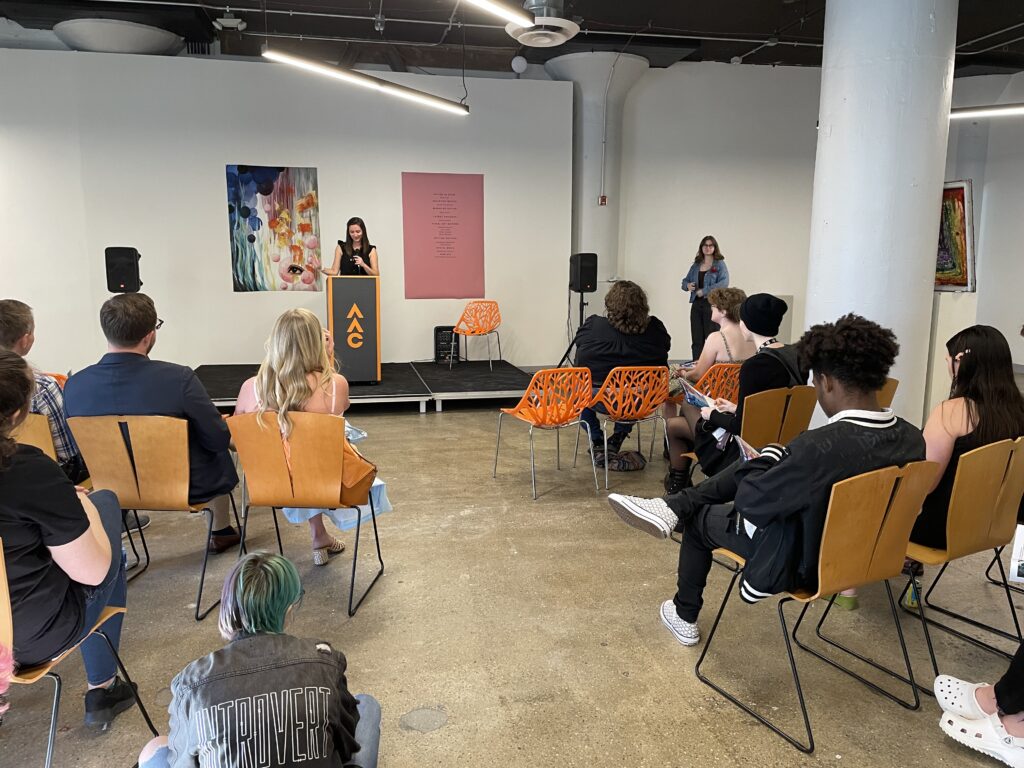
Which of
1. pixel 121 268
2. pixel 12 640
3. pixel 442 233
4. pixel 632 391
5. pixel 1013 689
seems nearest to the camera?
pixel 12 640

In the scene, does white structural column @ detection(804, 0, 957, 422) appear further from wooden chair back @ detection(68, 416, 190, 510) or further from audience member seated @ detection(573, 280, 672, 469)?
wooden chair back @ detection(68, 416, 190, 510)

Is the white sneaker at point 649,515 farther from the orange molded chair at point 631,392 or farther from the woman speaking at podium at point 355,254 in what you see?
the woman speaking at podium at point 355,254

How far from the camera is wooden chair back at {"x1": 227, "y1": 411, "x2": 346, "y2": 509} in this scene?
112 inches

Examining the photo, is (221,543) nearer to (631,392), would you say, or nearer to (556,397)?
(556,397)

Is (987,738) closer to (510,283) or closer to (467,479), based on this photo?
(467,479)

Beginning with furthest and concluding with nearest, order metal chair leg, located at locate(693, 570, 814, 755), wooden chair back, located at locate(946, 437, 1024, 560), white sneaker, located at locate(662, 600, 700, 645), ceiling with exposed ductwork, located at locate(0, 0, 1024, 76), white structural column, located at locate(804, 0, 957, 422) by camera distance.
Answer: ceiling with exposed ductwork, located at locate(0, 0, 1024, 76)
white structural column, located at locate(804, 0, 957, 422)
white sneaker, located at locate(662, 600, 700, 645)
wooden chair back, located at locate(946, 437, 1024, 560)
metal chair leg, located at locate(693, 570, 814, 755)

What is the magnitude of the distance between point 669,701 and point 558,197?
7.19 m

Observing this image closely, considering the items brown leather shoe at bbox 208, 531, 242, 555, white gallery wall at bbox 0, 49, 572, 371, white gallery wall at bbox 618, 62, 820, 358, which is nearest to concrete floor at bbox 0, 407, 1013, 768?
brown leather shoe at bbox 208, 531, 242, 555

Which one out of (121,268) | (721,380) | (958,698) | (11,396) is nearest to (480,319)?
(121,268)

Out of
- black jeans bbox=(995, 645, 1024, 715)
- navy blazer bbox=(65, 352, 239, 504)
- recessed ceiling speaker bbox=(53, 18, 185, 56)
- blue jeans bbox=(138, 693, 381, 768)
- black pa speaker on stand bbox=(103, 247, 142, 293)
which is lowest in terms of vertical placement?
black jeans bbox=(995, 645, 1024, 715)

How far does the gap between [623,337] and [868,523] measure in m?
2.63

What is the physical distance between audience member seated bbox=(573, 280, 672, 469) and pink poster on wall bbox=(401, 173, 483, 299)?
162 inches

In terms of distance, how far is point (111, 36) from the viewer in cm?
746

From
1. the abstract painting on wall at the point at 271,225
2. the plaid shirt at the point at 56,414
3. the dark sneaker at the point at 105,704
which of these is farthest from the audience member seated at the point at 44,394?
the abstract painting on wall at the point at 271,225
